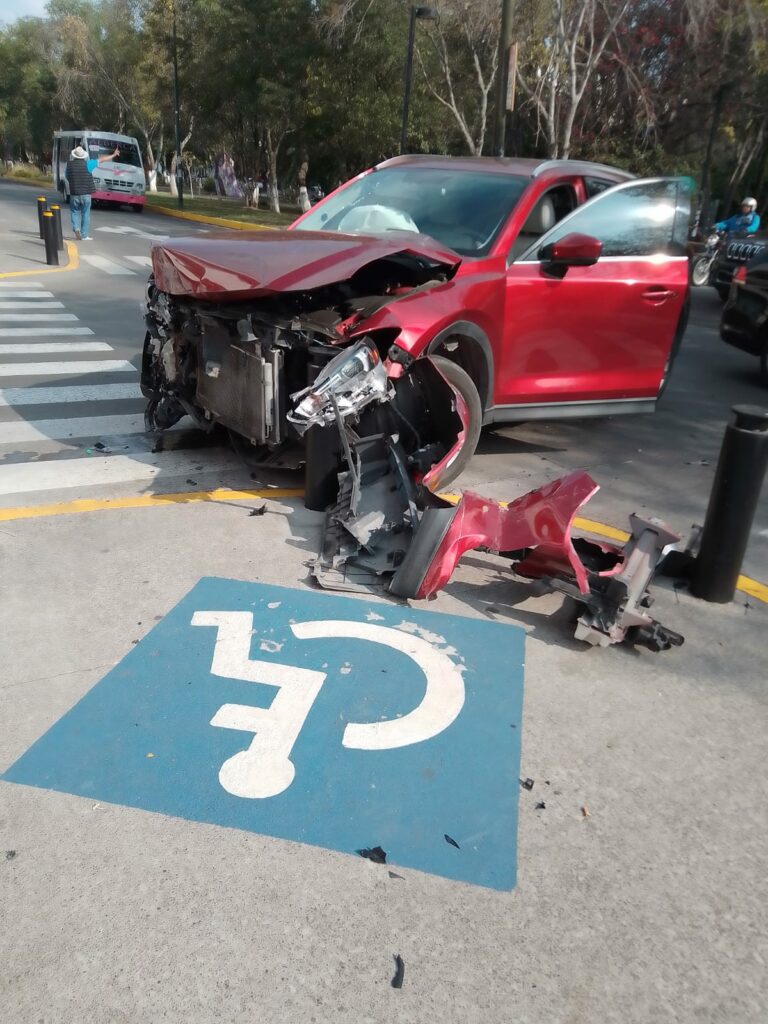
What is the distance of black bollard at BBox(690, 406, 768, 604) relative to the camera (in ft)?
13.0

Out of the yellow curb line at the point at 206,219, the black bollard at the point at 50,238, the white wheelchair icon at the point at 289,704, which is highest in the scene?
the black bollard at the point at 50,238

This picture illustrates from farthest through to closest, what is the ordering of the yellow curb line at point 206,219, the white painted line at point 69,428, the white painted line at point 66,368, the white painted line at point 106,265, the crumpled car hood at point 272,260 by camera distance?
the yellow curb line at point 206,219 < the white painted line at point 106,265 < the white painted line at point 66,368 < the white painted line at point 69,428 < the crumpled car hood at point 272,260

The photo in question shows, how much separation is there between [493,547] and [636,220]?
3353 millimetres

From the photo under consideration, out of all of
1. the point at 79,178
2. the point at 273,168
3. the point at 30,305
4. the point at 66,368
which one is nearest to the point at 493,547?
the point at 66,368

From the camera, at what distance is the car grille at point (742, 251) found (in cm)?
1348

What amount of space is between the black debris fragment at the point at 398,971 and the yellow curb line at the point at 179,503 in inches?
125

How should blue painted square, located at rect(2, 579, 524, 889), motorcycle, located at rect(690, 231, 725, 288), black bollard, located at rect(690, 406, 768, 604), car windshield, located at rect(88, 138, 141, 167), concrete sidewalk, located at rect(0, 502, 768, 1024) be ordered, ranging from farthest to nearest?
car windshield, located at rect(88, 138, 141, 167) → motorcycle, located at rect(690, 231, 725, 288) → black bollard, located at rect(690, 406, 768, 604) → blue painted square, located at rect(2, 579, 524, 889) → concrete sidewalk, located at rect(0, 502, 768, 1024)

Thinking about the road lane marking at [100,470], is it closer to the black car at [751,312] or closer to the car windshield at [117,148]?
the black car at [751,312]

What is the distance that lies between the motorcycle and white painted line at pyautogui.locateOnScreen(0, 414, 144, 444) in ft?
47.9

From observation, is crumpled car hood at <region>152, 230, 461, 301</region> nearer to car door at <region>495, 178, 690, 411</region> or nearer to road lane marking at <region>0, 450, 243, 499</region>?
car door at <region>495, 178, 690, 411</region>

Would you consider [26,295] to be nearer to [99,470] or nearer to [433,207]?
[99,470]

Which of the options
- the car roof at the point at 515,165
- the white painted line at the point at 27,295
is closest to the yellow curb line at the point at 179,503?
the car roof at the point at 515,165

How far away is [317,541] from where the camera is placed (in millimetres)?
4648

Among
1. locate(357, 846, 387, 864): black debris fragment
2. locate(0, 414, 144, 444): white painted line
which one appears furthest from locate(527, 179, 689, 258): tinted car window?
locate(357, 846, 387, 864): black debris fragment
